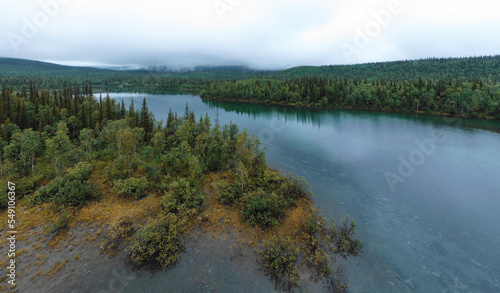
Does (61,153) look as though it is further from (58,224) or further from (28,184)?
(58,224)

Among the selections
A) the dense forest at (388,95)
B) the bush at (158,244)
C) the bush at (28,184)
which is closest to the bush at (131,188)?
the bush at (158,244)

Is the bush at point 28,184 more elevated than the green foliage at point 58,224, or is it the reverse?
the bush at point 28,184

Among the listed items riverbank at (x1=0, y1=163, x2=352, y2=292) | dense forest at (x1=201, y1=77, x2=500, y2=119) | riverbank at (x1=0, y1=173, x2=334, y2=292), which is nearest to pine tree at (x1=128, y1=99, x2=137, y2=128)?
riverbank at (x1=0, y1=163, x2=352, y2=292)

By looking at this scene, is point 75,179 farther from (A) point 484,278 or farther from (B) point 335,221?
(A) point 484,278

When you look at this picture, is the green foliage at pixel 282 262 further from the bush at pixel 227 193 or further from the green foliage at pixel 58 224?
the green foliage at pixel 58 224

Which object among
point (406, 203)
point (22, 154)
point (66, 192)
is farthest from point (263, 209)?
point (22, 154)

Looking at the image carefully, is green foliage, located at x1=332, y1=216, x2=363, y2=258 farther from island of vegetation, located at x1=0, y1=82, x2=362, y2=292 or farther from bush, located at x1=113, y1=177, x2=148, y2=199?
bush, located at x1=113, y1=177, x2=148, y2=199

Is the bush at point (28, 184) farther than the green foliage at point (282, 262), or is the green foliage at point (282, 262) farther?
the bush at point (28, 184)
